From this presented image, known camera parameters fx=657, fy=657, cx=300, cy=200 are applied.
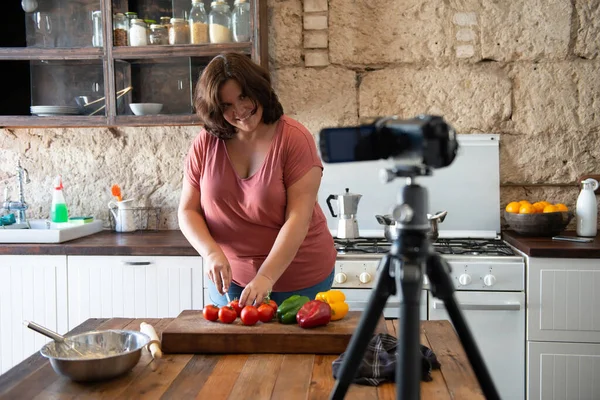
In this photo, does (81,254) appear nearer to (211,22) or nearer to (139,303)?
(139,303)

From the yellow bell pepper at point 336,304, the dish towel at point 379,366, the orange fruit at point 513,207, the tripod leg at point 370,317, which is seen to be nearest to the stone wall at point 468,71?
the orange fruit at point 513,207

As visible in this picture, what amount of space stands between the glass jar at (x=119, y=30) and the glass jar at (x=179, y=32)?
217mm

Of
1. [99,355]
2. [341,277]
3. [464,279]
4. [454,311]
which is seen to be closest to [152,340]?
[99,355]

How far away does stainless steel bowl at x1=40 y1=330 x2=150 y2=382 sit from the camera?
4.52 ft

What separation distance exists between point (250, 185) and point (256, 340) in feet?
1.99

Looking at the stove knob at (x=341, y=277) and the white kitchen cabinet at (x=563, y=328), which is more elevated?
the stove knob at (x=341, y=277)

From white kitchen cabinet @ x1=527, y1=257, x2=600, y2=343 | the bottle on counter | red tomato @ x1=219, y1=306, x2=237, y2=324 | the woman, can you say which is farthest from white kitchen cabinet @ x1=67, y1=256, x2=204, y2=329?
the bottle on counter

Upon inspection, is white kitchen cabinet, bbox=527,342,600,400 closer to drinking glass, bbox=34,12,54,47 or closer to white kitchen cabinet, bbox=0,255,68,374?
white kitchen cabinet, bbox=0,255,68,374

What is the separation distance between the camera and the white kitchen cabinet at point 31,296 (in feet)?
9.32

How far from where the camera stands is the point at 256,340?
158 centimetres

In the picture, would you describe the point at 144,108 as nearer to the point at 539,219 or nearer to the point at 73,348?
the point at 73,348

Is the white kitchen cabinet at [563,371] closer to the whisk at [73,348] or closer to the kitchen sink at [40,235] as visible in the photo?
the whisk at [73,348]

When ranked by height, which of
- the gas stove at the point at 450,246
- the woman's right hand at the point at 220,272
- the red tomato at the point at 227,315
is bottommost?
the red tomato at the point at 227,315

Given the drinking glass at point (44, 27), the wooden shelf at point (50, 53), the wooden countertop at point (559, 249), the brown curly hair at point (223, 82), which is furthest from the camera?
the drinking glass at point (44, 27)
